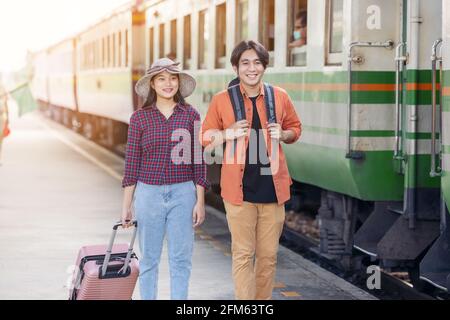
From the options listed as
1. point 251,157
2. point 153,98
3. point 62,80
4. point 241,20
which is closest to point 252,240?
point 251,157

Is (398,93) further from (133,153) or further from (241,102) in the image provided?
(133,153)

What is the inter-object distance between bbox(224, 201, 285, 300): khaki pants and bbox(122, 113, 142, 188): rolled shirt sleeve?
0.59m

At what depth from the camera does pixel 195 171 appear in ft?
23.4

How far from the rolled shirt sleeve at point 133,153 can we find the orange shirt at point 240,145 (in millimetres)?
391

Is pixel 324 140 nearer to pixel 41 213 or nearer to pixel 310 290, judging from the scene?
pixel 310 290

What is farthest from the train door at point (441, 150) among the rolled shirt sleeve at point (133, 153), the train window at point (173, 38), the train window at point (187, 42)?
the train window at point (173, 38)

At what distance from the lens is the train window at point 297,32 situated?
10305 millimetres

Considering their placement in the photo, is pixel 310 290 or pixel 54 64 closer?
pixel 310 290

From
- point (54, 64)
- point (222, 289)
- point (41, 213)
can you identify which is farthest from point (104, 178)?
point (54, 64)

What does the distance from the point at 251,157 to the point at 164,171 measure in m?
0.54

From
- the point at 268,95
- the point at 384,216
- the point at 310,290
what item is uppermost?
the point at 268,95

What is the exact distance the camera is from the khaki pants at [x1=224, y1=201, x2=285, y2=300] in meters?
6.96

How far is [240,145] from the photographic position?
6883 millimetres
